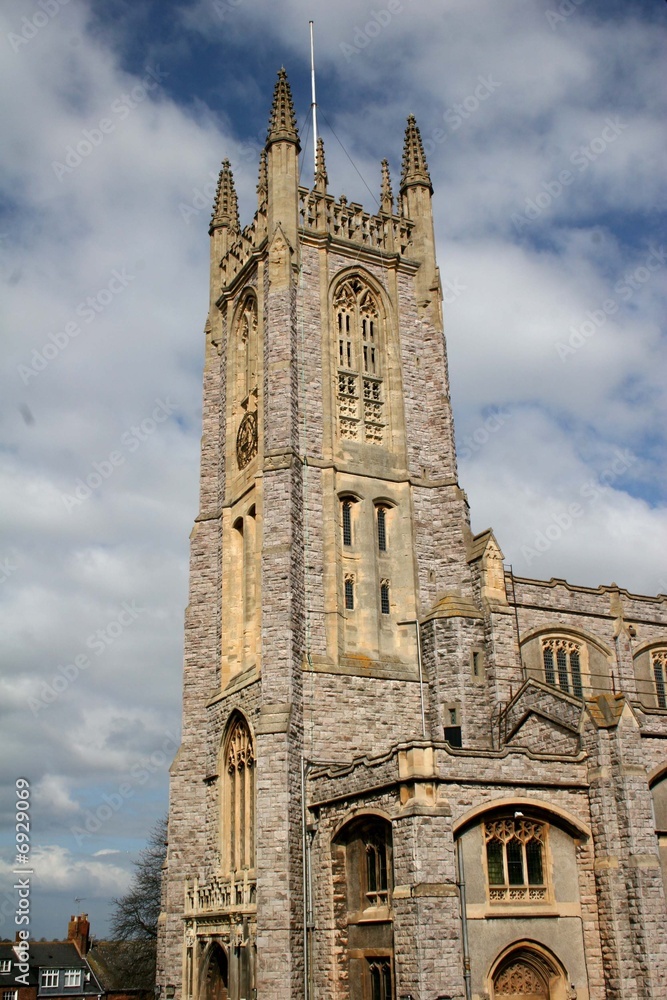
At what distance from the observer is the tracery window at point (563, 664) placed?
31734mm

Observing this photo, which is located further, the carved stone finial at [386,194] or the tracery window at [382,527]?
the carved stone finial at [386,194]

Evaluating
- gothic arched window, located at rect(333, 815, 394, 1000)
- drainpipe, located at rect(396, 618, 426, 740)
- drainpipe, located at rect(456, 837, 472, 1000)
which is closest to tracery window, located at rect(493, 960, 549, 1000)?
drainpipe, located at rect(456, 837, 472, 1000)

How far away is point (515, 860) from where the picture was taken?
2239 cm

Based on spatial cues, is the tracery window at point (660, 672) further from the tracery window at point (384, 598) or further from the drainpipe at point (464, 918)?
the drainpipe at point (464, 918)

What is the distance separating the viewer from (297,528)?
29.5 meters

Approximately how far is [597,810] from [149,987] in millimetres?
33574

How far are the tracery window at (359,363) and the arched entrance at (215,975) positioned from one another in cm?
1623

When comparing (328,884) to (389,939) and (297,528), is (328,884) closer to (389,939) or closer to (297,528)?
(389,939)

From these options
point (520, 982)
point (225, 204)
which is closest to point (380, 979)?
point (520, 982)

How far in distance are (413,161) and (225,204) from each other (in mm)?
7988

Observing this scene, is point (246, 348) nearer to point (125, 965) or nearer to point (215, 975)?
point (215, 975)

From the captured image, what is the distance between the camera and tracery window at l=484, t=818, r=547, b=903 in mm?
21969

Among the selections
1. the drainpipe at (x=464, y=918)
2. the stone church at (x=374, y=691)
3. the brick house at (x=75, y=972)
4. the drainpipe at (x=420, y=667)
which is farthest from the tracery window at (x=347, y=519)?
the brick house at (x=75, y=972)

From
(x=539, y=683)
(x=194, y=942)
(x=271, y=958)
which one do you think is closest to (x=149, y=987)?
(x=194, y=942)
